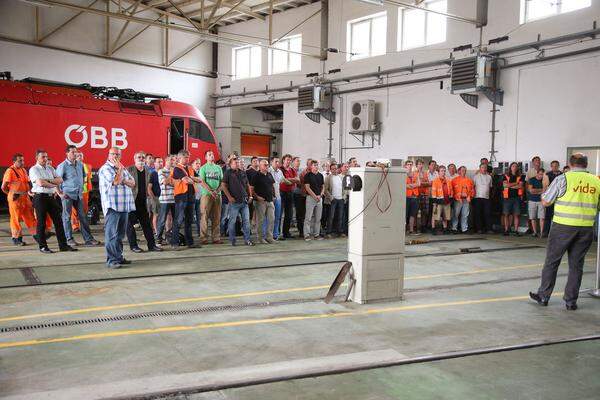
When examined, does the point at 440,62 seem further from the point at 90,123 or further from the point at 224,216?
the point at 90,123

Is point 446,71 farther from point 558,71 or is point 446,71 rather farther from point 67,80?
point 67,80

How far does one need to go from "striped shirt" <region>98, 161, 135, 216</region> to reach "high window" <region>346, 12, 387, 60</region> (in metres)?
12.2

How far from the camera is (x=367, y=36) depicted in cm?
1809

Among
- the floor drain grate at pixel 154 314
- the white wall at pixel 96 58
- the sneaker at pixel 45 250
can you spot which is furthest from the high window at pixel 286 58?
the floor drain grate at pixel 154 314

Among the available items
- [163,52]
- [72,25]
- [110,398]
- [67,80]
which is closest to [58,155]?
[67,80]

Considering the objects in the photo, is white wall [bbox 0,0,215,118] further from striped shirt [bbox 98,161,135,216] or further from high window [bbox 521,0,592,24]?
high window [bbox 521,0,592,24]

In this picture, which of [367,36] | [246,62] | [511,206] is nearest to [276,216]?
[511,206]

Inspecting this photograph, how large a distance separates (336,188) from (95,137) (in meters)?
7.67

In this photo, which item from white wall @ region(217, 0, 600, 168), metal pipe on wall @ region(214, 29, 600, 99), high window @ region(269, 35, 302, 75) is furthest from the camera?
high window @ region(269, 35, 302, 75)

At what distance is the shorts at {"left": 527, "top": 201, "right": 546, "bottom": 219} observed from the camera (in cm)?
1295

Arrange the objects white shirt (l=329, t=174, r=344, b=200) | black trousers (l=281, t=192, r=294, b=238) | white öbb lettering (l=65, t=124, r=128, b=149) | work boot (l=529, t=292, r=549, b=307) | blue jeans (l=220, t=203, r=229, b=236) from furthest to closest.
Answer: white öbb lettering (l=65, t=124, r=128, b=149) → white shirt (l=329, t=174, r=344, b=200) → black trousers (l=281, t=192, r=294, b=238) → blue jeans (l=220, t=203, r=229, b=236) → work boot (l=529, t=292, r=549, b=307)

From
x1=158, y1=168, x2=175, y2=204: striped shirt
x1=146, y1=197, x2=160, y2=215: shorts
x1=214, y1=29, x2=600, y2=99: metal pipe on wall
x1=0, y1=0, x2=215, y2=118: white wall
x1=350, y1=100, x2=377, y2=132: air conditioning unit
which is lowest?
x1=146, y1=197, x2=160, y2=215: shorts

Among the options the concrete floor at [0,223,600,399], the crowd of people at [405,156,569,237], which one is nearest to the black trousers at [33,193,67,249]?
the concrete floor at [0,223,600,399]

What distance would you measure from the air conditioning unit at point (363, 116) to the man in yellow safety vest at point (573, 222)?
11.9 meters
